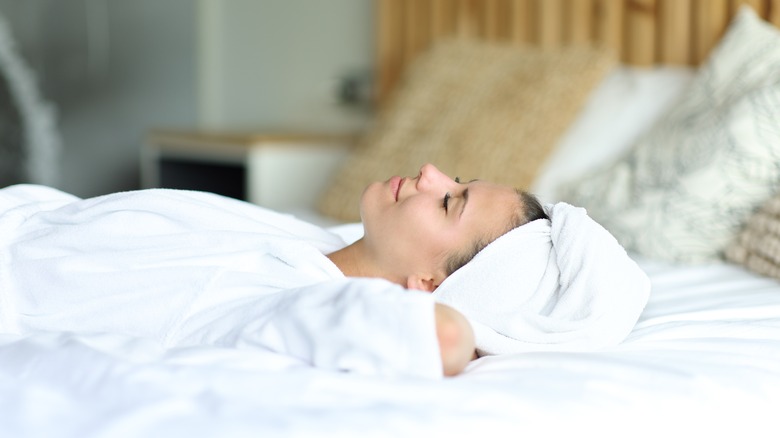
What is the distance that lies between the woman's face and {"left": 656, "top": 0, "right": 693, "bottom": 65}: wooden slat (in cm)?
119

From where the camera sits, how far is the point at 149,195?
1289mm

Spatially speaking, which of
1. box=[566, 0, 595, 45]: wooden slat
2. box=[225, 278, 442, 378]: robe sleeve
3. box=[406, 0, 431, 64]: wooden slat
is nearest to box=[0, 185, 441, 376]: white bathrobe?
box=[225, 278, 442, 378]: robe sleeve

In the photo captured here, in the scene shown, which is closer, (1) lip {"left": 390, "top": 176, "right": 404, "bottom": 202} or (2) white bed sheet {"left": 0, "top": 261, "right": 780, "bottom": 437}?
(2) white bed sheet {"left": 0, "top": 261, "right": 780, "bottom": 437}

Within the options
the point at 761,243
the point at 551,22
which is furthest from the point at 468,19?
the point at 761,243

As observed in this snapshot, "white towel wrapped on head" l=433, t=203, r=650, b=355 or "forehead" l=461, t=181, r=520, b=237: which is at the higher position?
"forehead" l=461, t=181, r=520, b=237

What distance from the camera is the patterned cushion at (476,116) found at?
85.8 inches

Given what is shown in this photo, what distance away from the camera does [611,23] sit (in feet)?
7.86

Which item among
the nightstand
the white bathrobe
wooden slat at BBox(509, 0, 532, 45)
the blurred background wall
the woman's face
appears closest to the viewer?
the white bathrobe

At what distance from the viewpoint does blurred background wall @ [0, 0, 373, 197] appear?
3541 millimetres

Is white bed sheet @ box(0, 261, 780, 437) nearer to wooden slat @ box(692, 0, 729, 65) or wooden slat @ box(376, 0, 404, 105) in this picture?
wooden slat @ box(692, 0, 729, 65)

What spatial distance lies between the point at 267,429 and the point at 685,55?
5.63ft

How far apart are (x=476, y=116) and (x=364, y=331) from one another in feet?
4.59

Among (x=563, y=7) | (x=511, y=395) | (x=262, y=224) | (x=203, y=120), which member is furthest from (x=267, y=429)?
(x=203, y=120)

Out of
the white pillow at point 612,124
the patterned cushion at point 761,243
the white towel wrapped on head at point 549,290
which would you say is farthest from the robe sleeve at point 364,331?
the white pillow at point 612,124
